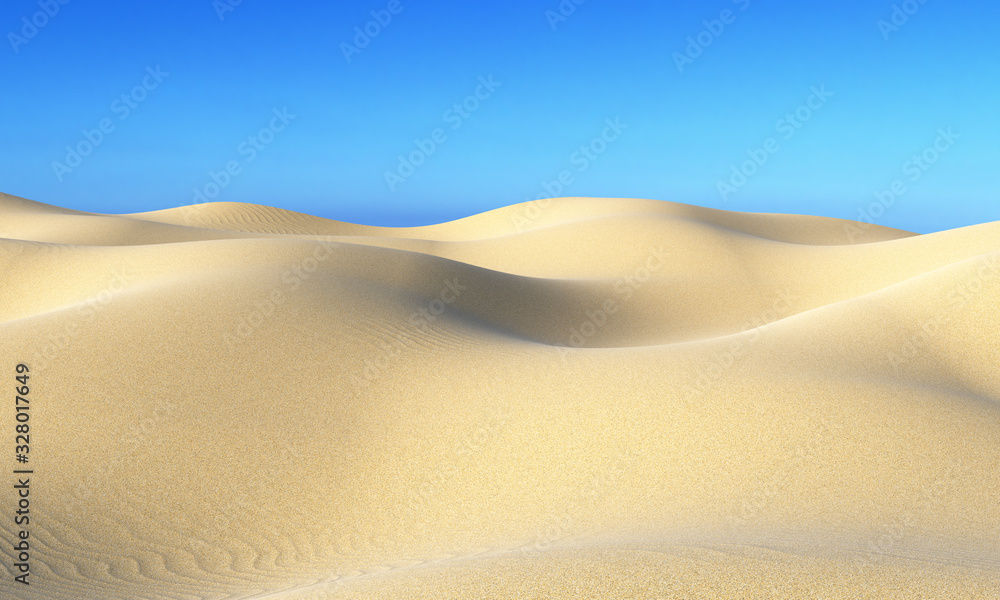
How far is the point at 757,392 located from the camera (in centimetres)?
869

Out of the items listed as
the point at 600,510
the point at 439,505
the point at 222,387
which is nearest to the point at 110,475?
the point at 222,387

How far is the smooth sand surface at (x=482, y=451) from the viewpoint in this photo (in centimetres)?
488

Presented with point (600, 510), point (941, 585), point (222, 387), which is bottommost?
point (941, 585)

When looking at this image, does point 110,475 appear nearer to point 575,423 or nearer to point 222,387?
point 222,387

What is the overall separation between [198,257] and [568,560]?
14.9m

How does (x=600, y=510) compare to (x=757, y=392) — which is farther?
(x=757, y=392)

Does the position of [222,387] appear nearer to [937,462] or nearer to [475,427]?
[475,427]

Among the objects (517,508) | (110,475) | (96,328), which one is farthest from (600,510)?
(96,328)

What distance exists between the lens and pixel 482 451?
8242mm

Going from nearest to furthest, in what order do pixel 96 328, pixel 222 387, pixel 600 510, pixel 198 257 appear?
pixel 600 510 < pixel 222 387 < pixel 96 328 < pixel 198 257

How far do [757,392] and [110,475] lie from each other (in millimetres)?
7578

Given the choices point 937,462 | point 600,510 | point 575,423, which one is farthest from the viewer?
point 575,423

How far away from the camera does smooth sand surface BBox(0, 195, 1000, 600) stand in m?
4.88

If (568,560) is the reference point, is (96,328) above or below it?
above
